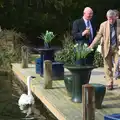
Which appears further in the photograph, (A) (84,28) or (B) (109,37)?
(A) (84,28)

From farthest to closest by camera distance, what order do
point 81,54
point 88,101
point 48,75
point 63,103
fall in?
point 48,75, point 63,103, point 81,54, point 88,101

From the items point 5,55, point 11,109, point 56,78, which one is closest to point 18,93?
point 56,78

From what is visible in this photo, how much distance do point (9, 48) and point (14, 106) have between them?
7.49m

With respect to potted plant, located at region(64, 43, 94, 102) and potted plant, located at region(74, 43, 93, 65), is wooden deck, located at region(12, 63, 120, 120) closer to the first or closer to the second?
potted plant, located at region(64, 43, 94, 102)

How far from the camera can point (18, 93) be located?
1212 cm

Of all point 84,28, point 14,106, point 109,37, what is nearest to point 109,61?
point 109,37

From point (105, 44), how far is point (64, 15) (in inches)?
583

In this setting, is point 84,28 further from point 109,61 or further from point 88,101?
point 88,101

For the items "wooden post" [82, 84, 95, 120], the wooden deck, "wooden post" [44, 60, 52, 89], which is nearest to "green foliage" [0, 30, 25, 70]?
the wooden deck

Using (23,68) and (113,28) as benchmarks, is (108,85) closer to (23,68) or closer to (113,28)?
(113,28)

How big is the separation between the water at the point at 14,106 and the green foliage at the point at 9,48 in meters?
3.19

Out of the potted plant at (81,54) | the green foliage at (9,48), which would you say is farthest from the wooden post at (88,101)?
the green foliage at (9,48)

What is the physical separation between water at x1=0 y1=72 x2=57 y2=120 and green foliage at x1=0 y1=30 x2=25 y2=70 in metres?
3.19

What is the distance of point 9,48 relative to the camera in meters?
17.6
